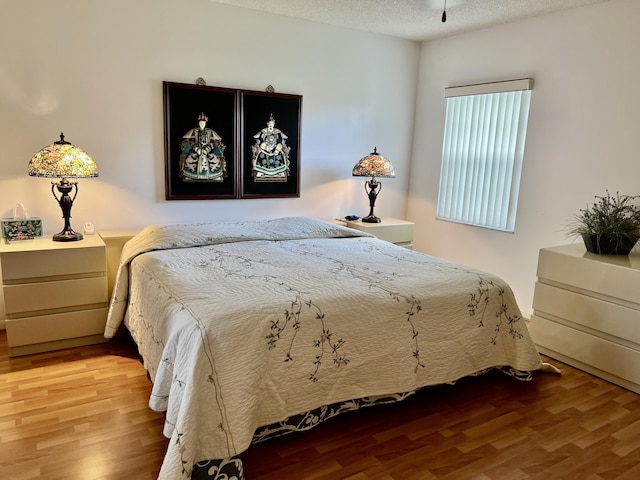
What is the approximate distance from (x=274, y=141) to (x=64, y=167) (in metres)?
1.63

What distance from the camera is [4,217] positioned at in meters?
2.98

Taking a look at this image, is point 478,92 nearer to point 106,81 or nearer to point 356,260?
point 356,260

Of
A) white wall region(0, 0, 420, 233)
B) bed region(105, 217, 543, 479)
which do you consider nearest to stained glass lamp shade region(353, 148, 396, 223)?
white wall region(0, 0, 420, 233)

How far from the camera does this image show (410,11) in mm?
3467


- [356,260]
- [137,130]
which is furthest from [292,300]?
[137,130]

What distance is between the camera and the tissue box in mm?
2826

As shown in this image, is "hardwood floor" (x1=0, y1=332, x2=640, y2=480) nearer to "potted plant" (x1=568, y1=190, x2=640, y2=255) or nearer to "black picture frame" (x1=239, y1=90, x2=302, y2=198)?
"potted plant" (x1=568, y1=190, x2=640, y2=255)

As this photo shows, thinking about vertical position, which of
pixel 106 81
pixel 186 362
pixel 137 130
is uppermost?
pixel 106 81

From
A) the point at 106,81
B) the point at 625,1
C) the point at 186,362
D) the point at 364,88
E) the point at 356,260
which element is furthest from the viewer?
Answer: the point at 364,88

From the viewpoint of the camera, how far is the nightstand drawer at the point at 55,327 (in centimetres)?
269

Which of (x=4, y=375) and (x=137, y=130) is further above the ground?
(x=137, y=130)

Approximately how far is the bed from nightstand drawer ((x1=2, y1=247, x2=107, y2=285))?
0.61ft

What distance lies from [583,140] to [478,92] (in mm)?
957

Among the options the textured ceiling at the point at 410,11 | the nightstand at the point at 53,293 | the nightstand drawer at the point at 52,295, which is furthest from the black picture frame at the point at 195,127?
the nightstand drawer at the point at 52,295
